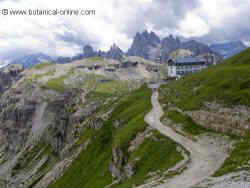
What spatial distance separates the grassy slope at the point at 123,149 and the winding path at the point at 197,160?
2.99 metres

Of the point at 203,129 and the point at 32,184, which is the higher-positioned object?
the point at 203,129

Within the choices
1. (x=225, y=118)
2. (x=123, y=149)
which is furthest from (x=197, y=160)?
(x=123, y=149)

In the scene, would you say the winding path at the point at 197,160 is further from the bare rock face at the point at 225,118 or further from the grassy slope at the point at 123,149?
the bare rock face at the point at 225,118

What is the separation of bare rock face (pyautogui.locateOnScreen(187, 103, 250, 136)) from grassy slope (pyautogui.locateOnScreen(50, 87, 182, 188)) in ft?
37.3

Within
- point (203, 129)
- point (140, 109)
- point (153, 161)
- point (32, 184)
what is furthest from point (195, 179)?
point (32, 184)

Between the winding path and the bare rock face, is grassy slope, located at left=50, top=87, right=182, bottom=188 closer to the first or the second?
the winding path

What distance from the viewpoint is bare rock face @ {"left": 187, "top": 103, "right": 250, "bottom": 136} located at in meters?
53.8

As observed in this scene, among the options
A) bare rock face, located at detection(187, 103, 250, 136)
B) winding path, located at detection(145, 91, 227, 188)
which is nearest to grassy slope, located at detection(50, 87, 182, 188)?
winding path, located at detection(145, 91, 227, 188)

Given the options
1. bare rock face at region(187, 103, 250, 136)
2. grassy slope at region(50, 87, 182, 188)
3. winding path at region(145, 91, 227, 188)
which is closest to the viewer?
winding path at region(145, 91, 227, 188)

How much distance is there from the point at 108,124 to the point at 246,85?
7301cm

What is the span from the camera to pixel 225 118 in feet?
192

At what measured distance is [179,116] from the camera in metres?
73.9

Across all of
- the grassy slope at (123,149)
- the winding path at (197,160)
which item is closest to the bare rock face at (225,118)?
the winding path at (197,160)

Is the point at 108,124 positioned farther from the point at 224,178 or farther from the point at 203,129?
the point at 224,178
